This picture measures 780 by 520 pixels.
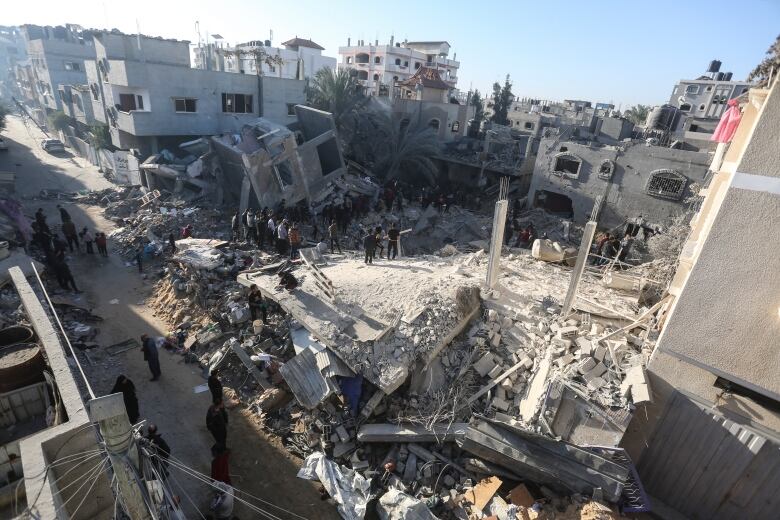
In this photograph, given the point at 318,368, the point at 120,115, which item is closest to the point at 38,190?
the point at 120,115

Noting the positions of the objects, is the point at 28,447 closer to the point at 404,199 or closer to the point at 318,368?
the point at 318,368

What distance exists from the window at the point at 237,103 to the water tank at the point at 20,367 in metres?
22.0

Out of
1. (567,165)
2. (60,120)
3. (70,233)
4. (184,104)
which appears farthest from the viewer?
(60,120)

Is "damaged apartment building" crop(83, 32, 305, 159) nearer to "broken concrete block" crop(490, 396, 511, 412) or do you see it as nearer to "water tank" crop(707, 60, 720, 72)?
"broken concrete block" crop(490, 396, 511, 412)

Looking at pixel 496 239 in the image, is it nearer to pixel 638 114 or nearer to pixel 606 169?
pixel 606 169

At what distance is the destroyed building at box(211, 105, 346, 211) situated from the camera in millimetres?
17828

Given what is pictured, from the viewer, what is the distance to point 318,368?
8.66 meters

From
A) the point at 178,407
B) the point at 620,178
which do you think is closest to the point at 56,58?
the point at 178,407

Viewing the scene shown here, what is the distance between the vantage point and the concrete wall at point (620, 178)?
1788cm

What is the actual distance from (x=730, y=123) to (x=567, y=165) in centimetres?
1372

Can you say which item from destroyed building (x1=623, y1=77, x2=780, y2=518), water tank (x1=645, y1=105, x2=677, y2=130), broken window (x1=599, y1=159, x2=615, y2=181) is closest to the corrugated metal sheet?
destroyed building (x1=623, y1=77, x2=780, y2=518)

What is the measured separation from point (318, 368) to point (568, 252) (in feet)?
31.7

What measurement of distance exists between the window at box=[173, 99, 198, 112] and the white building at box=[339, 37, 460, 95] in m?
27.0

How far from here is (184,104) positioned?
22.9 metres
